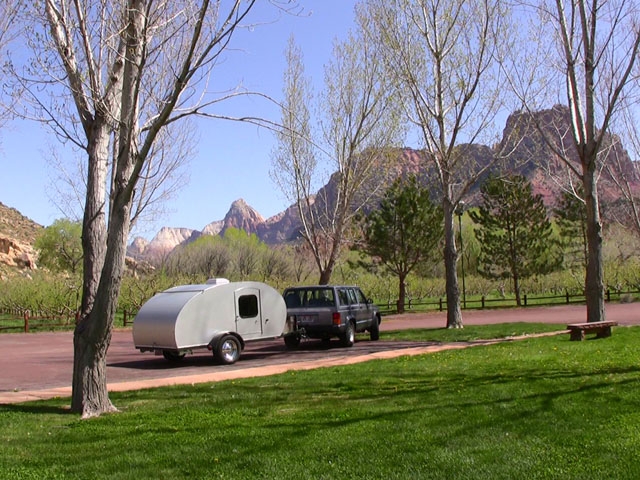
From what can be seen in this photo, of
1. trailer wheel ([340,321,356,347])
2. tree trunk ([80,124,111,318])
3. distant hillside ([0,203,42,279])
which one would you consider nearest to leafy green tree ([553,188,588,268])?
trailer wheel ([340,321,356,347])

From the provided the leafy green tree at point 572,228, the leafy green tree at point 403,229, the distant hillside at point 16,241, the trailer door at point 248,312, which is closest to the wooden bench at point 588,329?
the trailer door at point 248,312

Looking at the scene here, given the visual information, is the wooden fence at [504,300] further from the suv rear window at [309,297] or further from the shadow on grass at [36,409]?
the shadow on grass at [36,409]

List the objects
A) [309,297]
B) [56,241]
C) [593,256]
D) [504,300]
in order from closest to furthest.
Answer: [593,256]
[309,297]
[504,300]
[56,241]

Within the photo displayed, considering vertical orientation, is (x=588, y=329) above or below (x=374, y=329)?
above

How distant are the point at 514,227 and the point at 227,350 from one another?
36849 millimetres

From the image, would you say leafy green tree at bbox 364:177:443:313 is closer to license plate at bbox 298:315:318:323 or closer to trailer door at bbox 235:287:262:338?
license plate at bbox 298:315:318:323

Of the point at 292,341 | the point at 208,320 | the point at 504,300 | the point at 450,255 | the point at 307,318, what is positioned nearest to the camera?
the point at 208,320

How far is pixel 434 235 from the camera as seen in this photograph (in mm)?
38562

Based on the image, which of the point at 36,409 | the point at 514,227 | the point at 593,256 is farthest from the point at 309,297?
the point at 514,227

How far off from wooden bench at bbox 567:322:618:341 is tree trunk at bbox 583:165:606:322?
78 centimetres

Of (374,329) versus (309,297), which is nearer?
(309,297)

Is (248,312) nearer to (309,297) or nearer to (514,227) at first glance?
(309,297)

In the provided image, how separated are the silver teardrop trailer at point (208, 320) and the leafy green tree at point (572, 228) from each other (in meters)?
42.5

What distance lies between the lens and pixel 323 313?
706 inches
